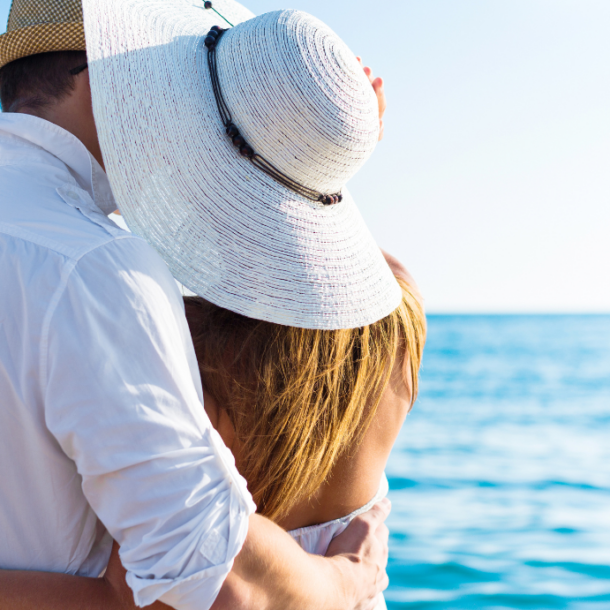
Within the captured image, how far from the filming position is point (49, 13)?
1.22 meters

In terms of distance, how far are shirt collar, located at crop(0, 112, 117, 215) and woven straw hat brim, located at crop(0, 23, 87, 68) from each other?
184 millimetres

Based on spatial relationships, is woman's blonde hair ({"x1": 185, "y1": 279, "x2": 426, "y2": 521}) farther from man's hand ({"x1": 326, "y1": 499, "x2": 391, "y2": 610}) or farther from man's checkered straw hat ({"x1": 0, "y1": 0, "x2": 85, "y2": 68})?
man's checkered straw hat ({"x1": 0, "y1": 0, "x2": 85, "y2": 68})

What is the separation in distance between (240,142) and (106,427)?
60 centimetres

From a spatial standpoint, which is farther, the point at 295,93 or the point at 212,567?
the point at 295,93

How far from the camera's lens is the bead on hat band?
1.18 metres

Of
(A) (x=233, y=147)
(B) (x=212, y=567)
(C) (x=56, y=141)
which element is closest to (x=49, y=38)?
(C) (x=56, y=141)

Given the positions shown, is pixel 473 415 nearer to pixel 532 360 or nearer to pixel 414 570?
pixel 414 570

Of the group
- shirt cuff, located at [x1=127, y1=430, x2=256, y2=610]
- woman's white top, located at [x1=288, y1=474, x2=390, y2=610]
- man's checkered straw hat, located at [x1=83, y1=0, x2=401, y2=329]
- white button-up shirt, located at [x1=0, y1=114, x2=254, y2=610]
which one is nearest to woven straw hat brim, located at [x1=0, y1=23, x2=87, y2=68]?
man's checkered straw hat, located at [x1=83, y1=0, x2=401, y2=329]

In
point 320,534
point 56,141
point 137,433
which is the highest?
point 56,141

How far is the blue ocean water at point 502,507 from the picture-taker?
16.2 feet

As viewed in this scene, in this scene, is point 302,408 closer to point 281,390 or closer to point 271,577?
point 281,390

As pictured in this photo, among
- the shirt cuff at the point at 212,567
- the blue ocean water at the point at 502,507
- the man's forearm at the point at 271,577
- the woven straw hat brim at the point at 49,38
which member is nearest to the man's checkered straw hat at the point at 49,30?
the woven straw hat brim at the point at 49,38

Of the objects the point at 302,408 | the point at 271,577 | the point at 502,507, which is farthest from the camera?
the point at 502,507

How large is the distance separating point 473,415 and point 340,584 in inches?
538
